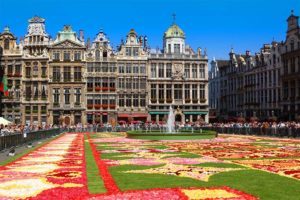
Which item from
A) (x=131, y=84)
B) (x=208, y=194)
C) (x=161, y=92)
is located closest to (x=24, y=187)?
(x=208, y=194)

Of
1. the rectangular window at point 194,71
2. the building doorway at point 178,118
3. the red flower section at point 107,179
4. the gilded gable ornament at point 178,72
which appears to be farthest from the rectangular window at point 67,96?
the red flower section at point 107,179

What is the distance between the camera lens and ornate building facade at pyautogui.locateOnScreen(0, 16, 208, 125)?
82500 mm

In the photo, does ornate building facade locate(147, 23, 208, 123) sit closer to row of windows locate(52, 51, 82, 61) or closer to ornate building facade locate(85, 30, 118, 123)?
ornate building facade locate(85, 30, 118, 123)

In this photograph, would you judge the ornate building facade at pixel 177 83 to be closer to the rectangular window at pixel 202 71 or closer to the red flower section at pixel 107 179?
the rectangular window at pixel 202 71

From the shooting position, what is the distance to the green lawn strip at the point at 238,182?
11.7m

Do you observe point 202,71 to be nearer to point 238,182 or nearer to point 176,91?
point 176,91

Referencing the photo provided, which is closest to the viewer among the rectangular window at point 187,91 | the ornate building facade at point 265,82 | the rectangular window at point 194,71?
the ornate building facade at point 265,82

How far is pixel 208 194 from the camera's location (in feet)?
37.5

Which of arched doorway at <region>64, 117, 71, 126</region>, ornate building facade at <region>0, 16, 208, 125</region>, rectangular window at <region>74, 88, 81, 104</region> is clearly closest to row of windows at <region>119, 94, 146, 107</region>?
ornate building facade at <region>0, 16, 208, 125</region>

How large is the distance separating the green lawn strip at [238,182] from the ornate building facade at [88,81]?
6830cm

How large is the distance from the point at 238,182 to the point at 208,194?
A: 2.25m

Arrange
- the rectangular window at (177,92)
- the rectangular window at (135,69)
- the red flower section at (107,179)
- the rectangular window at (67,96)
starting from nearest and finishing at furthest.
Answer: the red flower section at (107,179), the rectangular window at (67,96), the rectangular window at (135,69), the rectangular window at (177,92)

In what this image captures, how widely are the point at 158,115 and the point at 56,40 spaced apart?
853 inches

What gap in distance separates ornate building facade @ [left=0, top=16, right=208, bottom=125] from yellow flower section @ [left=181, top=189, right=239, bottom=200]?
234ft
